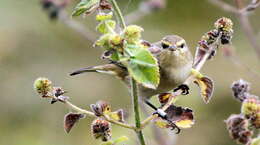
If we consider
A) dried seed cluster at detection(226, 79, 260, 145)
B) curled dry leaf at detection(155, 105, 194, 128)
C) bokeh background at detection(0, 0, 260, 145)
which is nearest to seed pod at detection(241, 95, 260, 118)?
dried seed cluster at detection(226, 79, 260, 145)

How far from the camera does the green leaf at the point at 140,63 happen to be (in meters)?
0.97

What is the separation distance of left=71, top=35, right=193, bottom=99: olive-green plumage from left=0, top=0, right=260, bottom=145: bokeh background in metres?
1.42

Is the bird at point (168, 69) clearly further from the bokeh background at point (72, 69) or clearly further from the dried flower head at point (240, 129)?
the bokeh background at point (72, 69)

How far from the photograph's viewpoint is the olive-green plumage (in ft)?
5.17

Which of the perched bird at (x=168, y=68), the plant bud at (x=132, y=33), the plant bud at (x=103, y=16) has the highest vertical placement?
the perched bird at (x=168, y=68)

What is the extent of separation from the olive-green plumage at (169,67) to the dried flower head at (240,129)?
0.35 m

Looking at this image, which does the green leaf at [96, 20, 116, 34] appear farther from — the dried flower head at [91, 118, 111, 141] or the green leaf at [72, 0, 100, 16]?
the dried flower head at [91, 118, 111, 141]

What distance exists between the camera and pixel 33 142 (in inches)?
149

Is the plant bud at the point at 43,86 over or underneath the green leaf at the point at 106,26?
underneath

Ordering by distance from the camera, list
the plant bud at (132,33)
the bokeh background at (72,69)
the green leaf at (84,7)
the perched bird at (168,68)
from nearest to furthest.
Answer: the plant bud at (132,33) < the green leaf at (84,7) < the perched bird at (168,68) < the bokeh background at (72,69)

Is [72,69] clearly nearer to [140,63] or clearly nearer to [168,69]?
[168,69]

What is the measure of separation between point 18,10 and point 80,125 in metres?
1.63

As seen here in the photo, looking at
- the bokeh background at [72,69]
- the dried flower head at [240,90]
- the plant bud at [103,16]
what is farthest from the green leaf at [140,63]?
the bokeh background at [72,69]

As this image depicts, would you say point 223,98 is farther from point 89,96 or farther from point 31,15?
point 31,15
